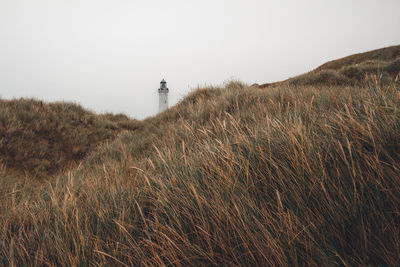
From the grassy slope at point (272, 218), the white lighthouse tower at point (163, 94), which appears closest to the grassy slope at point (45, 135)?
the grassy slope at point (272, 218)

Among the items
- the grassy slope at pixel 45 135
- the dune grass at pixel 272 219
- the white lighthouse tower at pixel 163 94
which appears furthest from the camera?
the white lighthouse tower at pixel 163 94

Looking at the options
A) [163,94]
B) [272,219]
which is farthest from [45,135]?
[163,94]

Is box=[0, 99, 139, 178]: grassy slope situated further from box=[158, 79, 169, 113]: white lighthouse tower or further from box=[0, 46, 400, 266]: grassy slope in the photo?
box=[158, 79, 169, 113]: white lighthouse tower

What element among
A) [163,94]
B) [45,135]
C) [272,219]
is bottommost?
[272,219]

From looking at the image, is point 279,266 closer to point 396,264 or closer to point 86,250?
point 396,264

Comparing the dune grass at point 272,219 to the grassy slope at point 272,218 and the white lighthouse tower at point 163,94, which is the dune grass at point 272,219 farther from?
the white lighthouse tower at point 163,94

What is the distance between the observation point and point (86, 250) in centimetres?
89

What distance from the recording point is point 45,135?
536 centimetres

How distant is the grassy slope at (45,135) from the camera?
4.27 meters

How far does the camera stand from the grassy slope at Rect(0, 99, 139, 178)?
427cm

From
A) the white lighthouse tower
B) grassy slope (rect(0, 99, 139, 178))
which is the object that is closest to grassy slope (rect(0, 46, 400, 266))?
grassy slope (rect(0, 99, 139, 178))

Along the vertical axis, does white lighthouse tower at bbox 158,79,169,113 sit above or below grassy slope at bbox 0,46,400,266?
above

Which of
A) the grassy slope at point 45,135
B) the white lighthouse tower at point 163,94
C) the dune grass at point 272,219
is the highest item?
the white lighthouse tower at point 163,94

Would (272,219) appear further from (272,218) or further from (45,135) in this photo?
(45,135)
